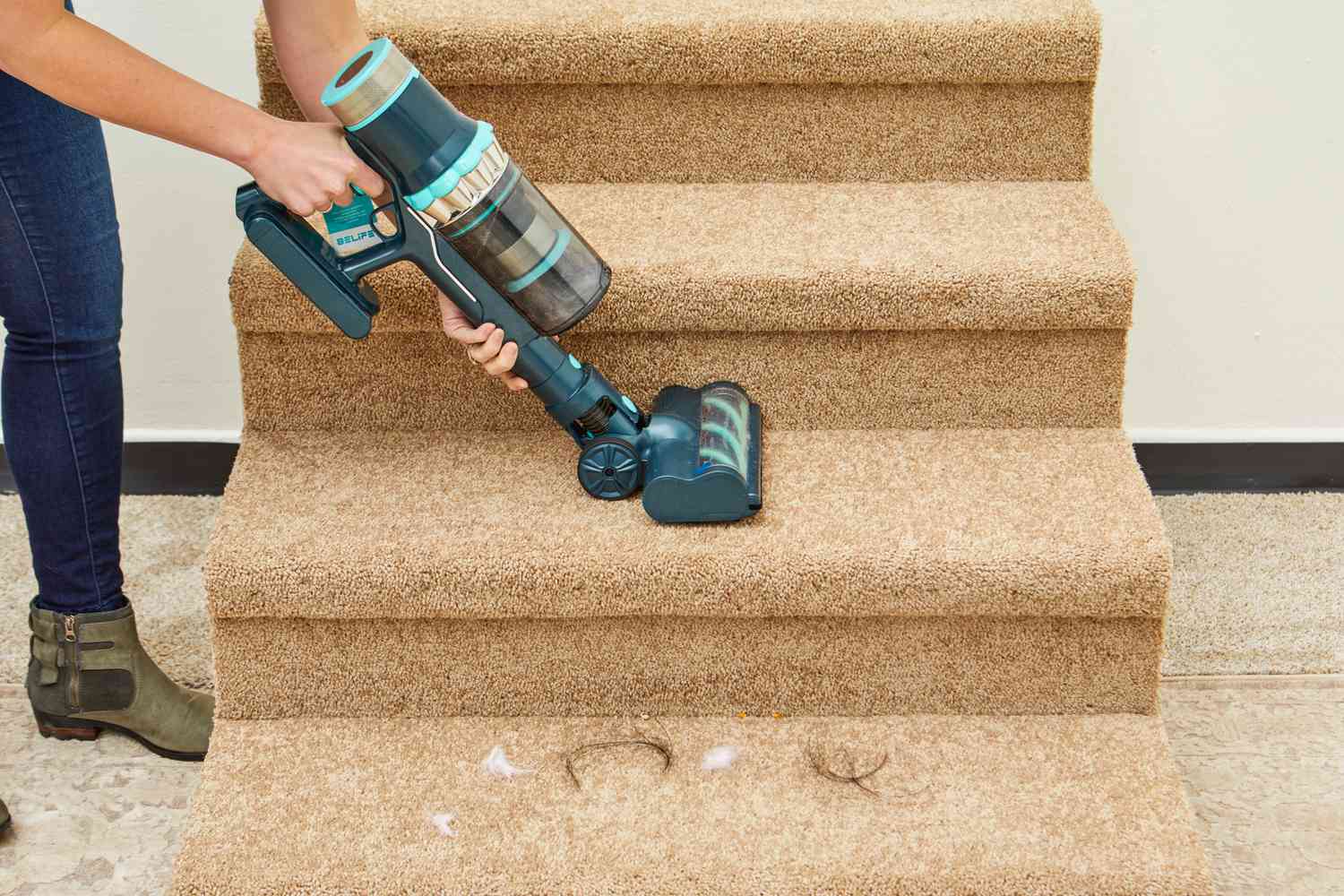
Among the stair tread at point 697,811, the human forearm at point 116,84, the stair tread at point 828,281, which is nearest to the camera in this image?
the human forearm at point 116,84

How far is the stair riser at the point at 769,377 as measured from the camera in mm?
1515

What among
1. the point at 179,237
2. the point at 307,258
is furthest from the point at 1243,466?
the point at 179,237

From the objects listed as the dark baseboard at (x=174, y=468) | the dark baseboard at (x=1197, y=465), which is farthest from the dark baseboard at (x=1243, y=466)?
the dark baseboard at (x=174, y=468)

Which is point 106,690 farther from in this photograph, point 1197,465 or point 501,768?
point 1197,465

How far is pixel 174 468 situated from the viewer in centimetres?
204

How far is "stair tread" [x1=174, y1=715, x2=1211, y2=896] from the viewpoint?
122 cm

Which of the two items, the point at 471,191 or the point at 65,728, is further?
the point at 65,728

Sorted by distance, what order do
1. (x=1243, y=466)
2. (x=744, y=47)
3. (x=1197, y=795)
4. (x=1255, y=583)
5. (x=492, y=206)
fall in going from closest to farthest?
(x=492, y=206) → (x=1197, y=795) → (x=744, y=47) → (x=1255, y=583) → (x=1243, y=466)

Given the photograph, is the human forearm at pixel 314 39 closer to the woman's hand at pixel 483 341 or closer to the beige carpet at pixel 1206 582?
the woman's hand at pixel 483 341

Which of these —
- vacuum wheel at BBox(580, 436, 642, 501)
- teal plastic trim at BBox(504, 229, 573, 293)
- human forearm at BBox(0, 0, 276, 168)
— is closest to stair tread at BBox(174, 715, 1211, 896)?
vacuum wheel at BBox(580, 436, 642, 501)

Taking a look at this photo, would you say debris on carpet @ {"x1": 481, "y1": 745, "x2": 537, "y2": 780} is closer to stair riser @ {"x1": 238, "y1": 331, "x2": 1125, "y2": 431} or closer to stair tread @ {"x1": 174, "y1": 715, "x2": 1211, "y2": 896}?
stair tread @ {"x1": 174, "y1": 715, "x2": 1211, "y2": 896}

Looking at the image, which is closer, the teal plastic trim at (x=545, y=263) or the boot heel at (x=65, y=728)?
the teal plastic trim at (x=545, y=263)

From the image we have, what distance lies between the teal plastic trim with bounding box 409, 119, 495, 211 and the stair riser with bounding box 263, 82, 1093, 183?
416 mm

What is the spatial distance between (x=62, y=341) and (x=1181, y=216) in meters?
1.39
